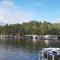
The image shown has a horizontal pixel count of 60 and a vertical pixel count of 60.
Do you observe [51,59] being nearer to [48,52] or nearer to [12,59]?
[48,52]

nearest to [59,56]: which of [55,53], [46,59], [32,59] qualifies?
[55,53]

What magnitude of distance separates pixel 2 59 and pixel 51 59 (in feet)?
96.4

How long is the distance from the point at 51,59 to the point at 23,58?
2972cm

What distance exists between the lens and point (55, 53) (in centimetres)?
4050

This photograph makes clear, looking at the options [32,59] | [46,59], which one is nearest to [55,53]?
[46,59]

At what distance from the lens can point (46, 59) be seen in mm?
43938

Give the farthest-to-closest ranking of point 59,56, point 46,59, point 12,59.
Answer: point 12,59, point 46,59, point 59,56

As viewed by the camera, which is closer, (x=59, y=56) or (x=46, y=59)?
(x=59, y=56)

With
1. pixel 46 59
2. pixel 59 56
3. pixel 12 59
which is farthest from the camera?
pixel 12 59

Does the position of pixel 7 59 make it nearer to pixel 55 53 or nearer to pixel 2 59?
pixel 2 59

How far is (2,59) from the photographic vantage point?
68.4m

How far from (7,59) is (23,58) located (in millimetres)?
4741

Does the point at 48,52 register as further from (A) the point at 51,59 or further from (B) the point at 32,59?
(B) the point at 32,59

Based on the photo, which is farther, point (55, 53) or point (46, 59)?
point (46, 59)
